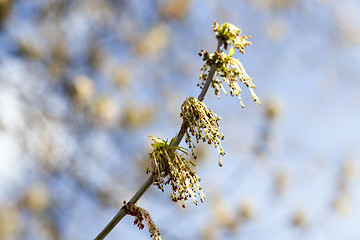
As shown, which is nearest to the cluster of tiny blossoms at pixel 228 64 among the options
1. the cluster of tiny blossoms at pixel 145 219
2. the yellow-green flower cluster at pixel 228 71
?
the yellow-green flower cluster at pixel 228 71

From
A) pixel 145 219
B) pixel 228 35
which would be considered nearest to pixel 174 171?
pixel 145 219

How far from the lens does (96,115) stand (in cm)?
400

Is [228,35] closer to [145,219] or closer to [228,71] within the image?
[228,71]

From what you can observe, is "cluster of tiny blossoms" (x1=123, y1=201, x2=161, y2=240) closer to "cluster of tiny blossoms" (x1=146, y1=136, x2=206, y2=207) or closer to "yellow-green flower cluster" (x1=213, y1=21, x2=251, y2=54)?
"cluster of tiny blossoms" (x1=146, y1=136, x2=206, y2=207)

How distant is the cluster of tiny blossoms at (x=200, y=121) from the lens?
3.38 feet

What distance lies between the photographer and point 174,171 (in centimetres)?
107

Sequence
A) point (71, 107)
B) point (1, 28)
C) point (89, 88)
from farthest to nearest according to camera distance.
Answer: point (71, 107), point (89, 88), point (1, 28)

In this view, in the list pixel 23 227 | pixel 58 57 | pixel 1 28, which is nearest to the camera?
pixel 1 28

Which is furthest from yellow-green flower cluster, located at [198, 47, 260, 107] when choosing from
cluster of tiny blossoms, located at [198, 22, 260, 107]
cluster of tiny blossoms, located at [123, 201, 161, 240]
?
cluster of tiny blossoms, located at [123, 201, 161, 240]

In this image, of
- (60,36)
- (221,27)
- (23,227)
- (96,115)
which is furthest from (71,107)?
(221,27)

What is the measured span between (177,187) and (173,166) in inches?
2.0

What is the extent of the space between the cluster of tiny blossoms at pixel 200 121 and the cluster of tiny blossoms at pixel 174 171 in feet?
0.23

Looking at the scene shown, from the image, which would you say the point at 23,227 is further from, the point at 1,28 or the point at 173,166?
the point at 173,166

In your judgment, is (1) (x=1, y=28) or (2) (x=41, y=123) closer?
(1) (x=1, y=28)
